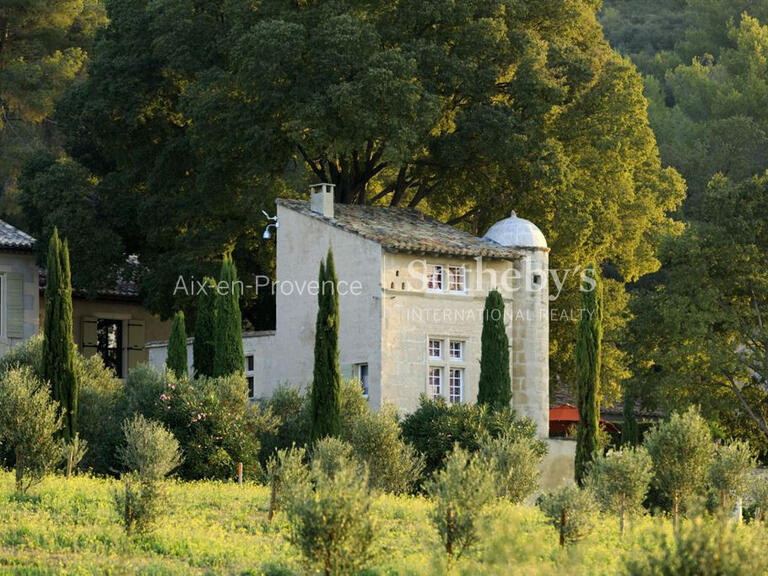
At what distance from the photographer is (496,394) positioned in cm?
3703

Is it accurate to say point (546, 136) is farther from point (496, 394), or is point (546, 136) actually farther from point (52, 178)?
point (52, 178)

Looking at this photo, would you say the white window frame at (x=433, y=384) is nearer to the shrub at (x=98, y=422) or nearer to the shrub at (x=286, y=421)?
the shrub at (x=286, y=421)

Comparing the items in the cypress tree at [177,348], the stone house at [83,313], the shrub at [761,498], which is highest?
the stone house at [83,313]

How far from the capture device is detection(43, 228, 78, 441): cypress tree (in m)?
31.0

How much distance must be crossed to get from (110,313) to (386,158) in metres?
14.8

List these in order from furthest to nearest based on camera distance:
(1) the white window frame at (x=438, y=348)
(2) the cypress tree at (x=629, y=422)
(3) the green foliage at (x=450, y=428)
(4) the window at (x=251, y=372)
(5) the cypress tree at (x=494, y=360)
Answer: (2) the cypress tree at (x=629, y=422) → (4) the window at (x=251, y=372) → (1) the white window frame at (x=438, y=348) → (5) the cypress tree at (x=494, y=360) → (3) the green foliage at (x=450, y=428)

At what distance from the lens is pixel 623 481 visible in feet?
86.4

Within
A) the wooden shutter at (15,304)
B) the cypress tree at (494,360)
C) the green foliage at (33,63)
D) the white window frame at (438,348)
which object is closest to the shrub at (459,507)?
the cypress tree at (494,360)

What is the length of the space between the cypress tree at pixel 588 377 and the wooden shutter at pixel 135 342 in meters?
20.6

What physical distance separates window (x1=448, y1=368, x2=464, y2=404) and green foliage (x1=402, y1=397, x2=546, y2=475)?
416cm

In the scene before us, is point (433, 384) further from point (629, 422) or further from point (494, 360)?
point (629, 422)

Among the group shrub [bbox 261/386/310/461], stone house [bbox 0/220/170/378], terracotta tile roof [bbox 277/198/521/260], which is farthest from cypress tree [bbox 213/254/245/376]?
stone house [bbox 0/220/170/378]

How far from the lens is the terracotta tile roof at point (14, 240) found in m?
46.4

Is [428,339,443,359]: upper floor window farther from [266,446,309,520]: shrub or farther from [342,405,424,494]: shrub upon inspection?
[266,446,309,520]: shrub
